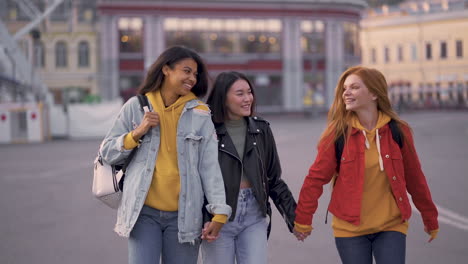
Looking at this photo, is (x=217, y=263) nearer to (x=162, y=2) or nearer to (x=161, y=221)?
(x=161, y=221)

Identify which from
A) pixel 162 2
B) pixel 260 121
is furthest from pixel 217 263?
pixel 162 2

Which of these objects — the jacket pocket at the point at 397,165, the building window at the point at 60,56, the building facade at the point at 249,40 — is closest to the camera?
the jacket pocket at the point at 397,165

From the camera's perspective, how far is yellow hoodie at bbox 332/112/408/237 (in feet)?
13.9

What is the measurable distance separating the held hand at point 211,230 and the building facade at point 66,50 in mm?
50397

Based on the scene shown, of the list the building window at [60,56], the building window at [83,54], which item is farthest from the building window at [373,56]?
the building window at [60,56]

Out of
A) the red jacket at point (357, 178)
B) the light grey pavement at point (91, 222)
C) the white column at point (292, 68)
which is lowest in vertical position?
the light grey pavement at point (91, 222)

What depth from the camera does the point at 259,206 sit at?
4.43m

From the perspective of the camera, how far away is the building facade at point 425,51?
230ft

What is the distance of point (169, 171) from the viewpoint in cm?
398

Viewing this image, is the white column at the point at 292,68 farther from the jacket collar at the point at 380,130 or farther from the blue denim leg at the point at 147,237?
the blue denim leg at the point at 147,237

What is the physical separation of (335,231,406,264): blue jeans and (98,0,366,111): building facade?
148 ft

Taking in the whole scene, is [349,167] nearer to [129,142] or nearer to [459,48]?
[129,142]

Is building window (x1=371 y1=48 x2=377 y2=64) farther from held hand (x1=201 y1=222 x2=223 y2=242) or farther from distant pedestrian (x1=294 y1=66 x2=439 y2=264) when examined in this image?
held hand (x1=201 y1=222 x2=223 y2=242)

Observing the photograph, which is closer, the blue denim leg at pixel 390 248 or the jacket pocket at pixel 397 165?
the blue denim leg at pixel 390 248
